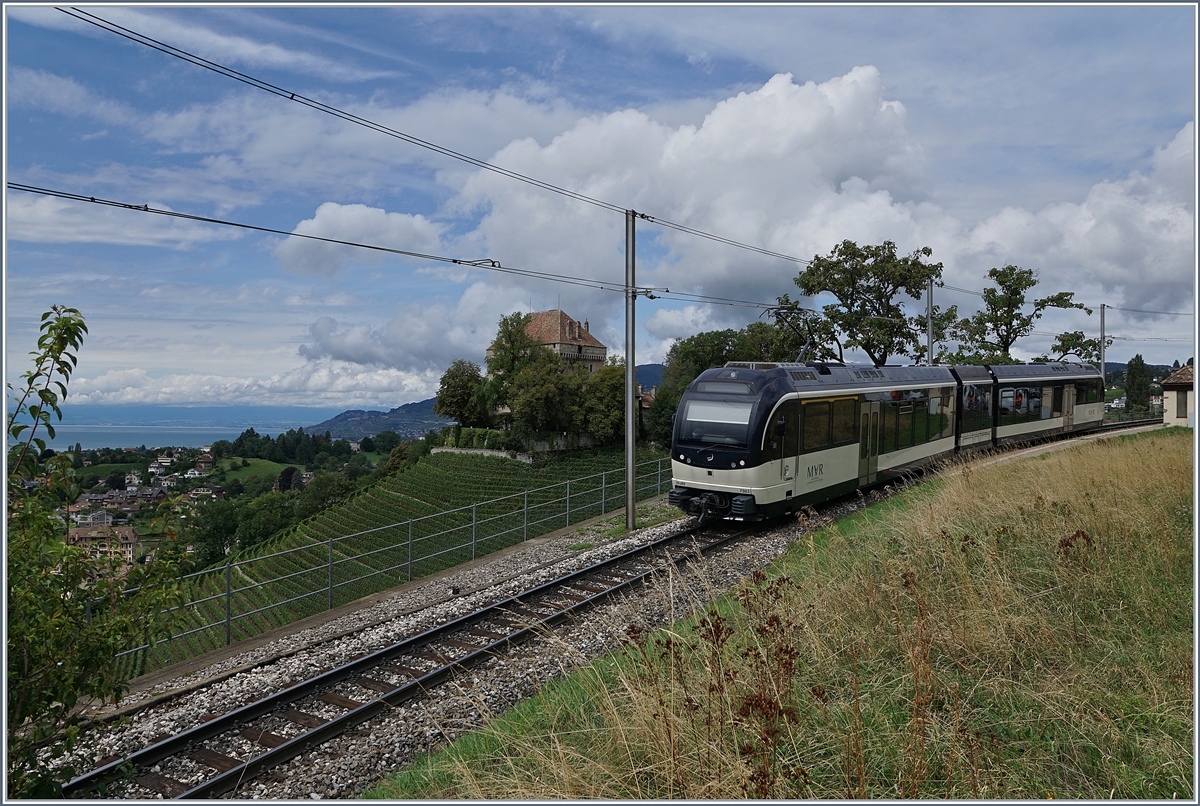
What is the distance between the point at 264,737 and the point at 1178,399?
1586 inches

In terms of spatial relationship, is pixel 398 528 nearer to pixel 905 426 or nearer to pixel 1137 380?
pixel 905 426

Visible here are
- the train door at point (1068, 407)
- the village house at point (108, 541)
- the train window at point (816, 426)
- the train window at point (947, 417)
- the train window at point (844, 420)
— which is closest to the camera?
the village house at point (108, 541)

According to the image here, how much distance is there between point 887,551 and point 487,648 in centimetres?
455

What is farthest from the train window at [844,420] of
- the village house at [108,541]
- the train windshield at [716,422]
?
the village house at [108,541]

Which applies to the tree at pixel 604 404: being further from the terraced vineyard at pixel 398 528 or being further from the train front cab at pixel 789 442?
the train front cab at pixel 789 442

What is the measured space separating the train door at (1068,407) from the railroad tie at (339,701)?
91.9 ft

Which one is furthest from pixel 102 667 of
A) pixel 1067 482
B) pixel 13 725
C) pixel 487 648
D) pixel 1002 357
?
pixel 1002 357

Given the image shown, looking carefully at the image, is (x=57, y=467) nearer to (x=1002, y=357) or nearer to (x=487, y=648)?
(x=487, y=648)

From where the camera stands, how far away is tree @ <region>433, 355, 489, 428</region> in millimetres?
83750

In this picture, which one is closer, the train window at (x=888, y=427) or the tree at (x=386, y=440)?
the train window at (x=888, y=427)

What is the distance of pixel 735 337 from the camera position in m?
71.9

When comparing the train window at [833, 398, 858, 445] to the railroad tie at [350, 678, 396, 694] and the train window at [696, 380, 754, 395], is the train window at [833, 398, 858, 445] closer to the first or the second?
the train window at [696, 380, 754, 395]

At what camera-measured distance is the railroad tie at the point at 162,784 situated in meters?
5.32

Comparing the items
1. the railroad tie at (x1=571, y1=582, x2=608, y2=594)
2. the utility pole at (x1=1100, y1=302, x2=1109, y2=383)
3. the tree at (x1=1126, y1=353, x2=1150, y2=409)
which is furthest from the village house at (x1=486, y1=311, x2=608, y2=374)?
the railroad tie at (x1=571, y1=582, x2=608, y2=594)
